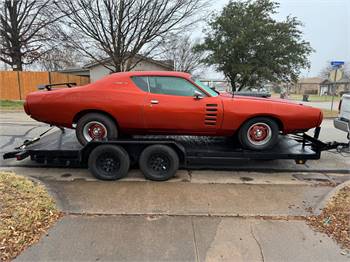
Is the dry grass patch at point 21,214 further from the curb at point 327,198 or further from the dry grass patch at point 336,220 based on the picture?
the curb at point 327,198

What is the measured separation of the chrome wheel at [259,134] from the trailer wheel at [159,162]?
4.56 ft

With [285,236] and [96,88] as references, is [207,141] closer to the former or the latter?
[96,88]

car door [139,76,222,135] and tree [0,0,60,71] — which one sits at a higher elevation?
tree [0,0,60,71]

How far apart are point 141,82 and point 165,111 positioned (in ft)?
2.22

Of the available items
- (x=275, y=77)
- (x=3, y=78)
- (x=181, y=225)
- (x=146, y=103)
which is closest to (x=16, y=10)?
(x=3, y=78)

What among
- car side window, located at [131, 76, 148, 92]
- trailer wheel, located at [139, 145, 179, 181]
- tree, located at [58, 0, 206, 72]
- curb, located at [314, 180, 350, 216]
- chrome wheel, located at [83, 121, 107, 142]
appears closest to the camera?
curb, located at [314, 180, 350, 216]

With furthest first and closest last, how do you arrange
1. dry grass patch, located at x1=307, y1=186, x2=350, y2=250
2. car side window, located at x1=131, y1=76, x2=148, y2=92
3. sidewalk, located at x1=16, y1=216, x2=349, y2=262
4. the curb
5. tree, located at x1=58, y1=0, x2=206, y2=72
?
tree, located at x1=58, y1=0, x2=206, y2=72 → car side window, located at x1=131, y1=76, x2=148, y2=92 → the curb → dry grass patch, located at x1=307, y1=186, x2=350, y2=250 → sidewalk, located at x1=16, y1=216, x2=349, y2=262

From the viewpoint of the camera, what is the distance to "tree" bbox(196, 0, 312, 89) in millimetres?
20031

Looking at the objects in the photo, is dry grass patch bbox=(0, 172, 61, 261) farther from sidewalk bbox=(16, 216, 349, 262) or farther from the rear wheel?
the rear wheel

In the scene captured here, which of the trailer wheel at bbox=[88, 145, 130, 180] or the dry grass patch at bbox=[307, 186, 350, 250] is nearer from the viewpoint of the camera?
the dry grass patch at bbox=[307, 186, 350, 250]

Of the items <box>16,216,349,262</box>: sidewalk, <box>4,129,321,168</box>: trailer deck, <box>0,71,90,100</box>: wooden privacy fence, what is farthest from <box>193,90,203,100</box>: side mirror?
<box>0,71,90,100</box>: wooden privacy fence

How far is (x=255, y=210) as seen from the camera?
3.66m

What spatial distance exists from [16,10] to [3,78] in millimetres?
5486

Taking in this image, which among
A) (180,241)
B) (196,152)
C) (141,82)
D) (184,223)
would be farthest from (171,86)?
(180,241)
